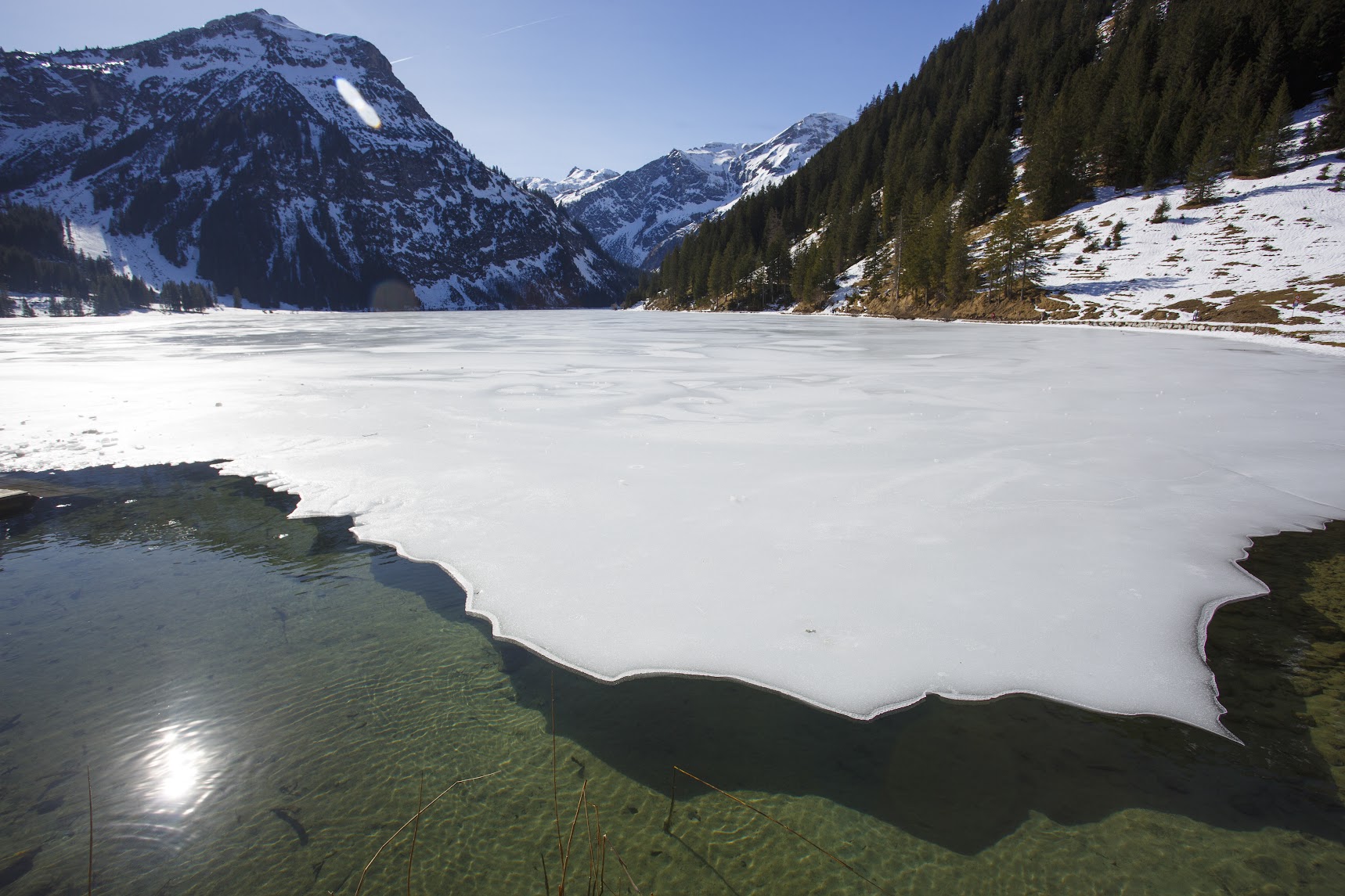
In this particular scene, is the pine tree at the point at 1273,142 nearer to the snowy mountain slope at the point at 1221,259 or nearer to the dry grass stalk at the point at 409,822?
the snowy mountain slope at the point at 1221,259

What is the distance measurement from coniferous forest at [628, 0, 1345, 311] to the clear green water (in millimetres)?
40256

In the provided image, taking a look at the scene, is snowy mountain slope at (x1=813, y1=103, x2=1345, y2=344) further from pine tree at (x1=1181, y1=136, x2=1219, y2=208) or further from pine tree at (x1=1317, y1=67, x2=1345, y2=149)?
pine tree at (x1=1317, y1=67, x2=1345, y2=149)

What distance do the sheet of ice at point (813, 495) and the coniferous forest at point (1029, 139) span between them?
109ft

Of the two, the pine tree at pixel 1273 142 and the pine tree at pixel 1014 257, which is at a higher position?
the pine tree at pixel 1273 142

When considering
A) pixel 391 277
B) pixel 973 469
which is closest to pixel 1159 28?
pixel 973 469

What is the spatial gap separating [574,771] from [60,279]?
15650cm

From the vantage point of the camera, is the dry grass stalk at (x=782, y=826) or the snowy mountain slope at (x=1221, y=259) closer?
the dry grass stalk at (x=782, y=826)

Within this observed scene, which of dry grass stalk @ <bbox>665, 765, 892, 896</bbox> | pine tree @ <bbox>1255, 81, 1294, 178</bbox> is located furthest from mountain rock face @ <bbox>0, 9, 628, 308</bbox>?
dry grass stalk @ <bbox>665, 765, 892, 896</bbox>

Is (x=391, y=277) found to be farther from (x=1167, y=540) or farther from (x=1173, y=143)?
(x=1167, y=540)

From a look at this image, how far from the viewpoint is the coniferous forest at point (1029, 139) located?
1599 inches

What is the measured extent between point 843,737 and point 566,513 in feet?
10.8

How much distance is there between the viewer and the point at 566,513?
5.45 metres

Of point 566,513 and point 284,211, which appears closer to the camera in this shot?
point 566,513

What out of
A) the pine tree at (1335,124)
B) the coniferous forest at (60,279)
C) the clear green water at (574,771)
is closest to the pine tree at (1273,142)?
the pine tree at (1335,124)
